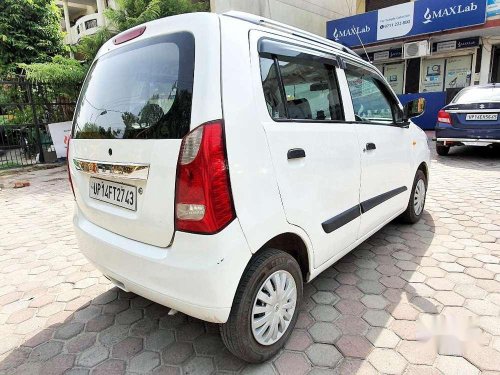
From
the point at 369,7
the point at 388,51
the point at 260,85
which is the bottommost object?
the point at 260,85

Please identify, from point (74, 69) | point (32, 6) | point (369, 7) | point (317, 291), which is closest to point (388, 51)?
point (369, 7)

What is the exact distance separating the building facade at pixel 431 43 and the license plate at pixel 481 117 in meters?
5.39

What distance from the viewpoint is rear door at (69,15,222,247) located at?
5.54 ft

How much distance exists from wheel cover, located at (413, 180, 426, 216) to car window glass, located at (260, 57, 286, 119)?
253 cm

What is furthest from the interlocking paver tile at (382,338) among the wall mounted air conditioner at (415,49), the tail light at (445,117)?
the wall mounted air conditioner at (415,49)

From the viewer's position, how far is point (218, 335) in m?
2.28

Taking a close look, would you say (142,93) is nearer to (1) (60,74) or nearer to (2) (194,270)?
(2) (194,270)

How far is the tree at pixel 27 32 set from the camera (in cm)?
1249

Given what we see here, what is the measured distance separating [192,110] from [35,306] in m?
2.15

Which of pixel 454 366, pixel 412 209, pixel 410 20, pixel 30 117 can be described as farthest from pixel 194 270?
pixel 410 20

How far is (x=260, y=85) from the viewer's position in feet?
6.12

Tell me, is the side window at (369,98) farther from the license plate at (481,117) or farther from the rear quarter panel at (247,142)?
the license plate at (481,117)

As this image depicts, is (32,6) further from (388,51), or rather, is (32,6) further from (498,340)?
(498,340)

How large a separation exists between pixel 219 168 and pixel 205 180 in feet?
0.28
